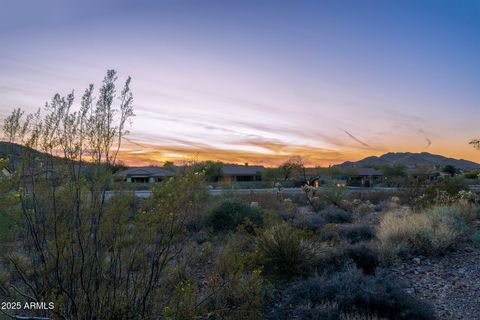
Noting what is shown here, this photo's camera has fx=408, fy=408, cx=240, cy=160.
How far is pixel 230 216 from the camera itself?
13258 millimetres

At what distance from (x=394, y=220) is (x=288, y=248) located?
14.5 ft

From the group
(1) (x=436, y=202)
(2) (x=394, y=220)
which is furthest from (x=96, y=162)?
(1) (x=436, y=202)

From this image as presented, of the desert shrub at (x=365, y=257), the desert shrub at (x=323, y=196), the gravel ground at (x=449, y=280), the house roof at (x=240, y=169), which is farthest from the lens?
the house roof at (x=240, y=169)

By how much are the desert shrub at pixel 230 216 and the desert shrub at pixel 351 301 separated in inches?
223

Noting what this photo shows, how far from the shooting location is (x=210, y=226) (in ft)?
43.1

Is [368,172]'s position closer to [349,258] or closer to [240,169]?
[240,169]

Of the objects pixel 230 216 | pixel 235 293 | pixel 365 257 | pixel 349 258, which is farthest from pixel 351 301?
pixel 230 216

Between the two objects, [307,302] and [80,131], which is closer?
[80,131]

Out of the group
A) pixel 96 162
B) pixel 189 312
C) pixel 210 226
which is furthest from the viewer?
pixel 210 226

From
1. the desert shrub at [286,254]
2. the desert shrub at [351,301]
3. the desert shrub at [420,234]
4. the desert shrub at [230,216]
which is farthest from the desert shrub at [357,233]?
the desert shrub at [351,301]

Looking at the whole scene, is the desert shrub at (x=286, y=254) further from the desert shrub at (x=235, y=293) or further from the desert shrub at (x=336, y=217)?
the desert shrub at (x=336, y=217)

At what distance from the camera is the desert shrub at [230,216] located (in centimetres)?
1301

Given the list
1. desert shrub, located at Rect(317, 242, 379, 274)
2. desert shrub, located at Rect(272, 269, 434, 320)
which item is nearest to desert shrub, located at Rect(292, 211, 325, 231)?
desert shrub, located at Rect(317, 242, 379, 274)

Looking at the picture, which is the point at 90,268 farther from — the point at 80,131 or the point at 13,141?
the point at 13,141
